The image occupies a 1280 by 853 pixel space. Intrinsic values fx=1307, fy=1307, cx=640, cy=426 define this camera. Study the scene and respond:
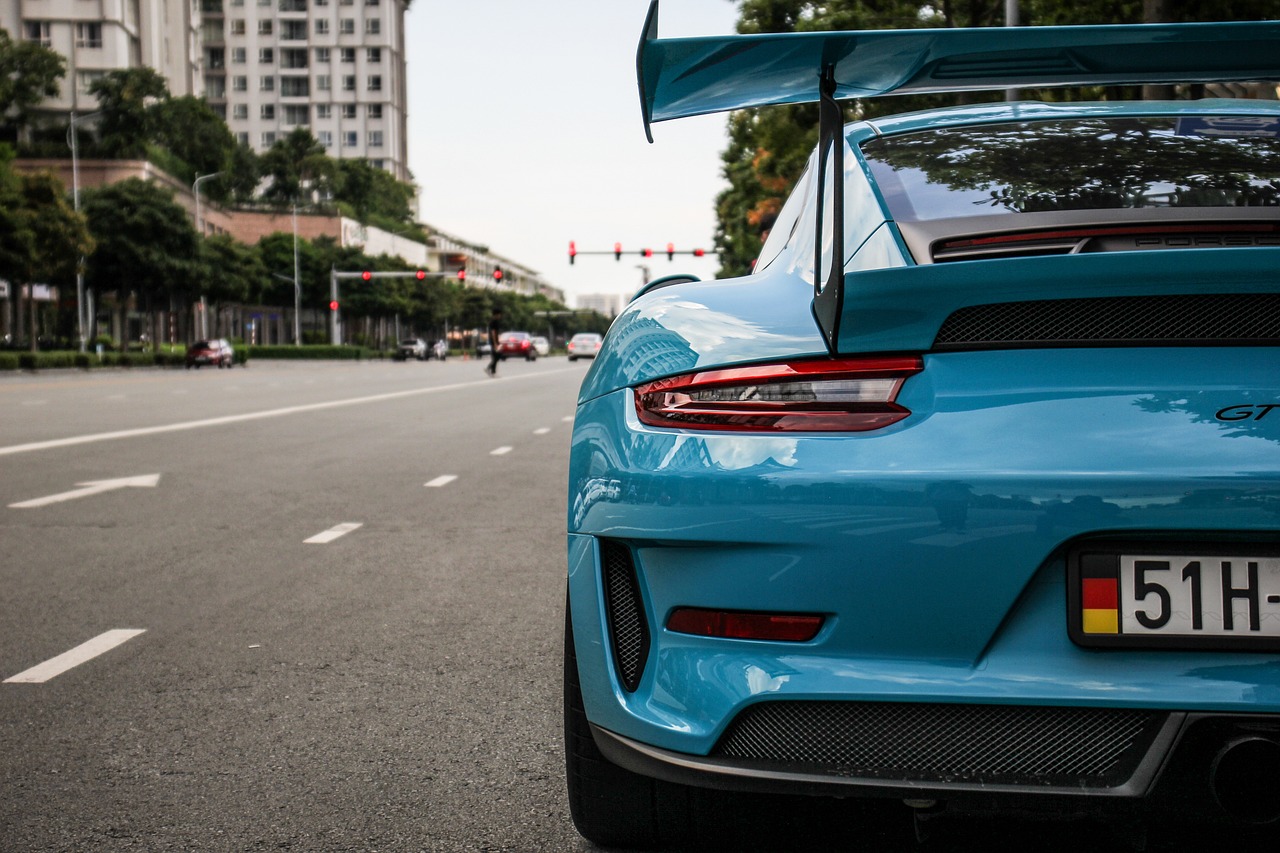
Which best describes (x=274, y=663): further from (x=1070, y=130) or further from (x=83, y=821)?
(x=1070, y=130)

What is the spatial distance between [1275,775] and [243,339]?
4024 inches

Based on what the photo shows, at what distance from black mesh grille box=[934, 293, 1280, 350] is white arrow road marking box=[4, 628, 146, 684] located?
311 cm

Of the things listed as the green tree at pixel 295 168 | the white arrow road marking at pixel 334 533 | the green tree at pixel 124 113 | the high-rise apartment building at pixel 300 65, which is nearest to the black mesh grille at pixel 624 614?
the white arrow road marking at pixel 334 533

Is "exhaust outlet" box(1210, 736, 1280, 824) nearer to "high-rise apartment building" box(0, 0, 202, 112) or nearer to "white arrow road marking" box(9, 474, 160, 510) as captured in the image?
"white arrow road marking" box(9, 474, 160, 510)

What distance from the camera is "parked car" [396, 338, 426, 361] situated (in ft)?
263

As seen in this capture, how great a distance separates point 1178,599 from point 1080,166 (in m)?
0.93

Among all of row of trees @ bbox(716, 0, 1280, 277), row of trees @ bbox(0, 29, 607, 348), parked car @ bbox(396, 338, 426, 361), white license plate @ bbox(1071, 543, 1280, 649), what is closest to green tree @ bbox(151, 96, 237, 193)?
row of trees @ bbox(0, 29, 607, 348)

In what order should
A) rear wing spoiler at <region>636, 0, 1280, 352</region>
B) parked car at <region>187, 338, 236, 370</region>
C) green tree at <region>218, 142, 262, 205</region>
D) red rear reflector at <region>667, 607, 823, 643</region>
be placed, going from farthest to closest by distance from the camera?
1. green tree at <region>218, 142, 262, 205</region>
2. parked car at <region>187, 338, 236, 370</region>
3. rear wing spoiler at <region>636, 0, 1280, 352</region>
4. red rear reflector at <region>667, 607, 823, 643</region>

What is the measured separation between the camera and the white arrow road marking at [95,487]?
7906 mm

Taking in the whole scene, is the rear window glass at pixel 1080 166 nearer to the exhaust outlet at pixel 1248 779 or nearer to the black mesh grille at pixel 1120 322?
the black mesh grille at pixel 1120 322

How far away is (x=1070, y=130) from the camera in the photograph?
271cm

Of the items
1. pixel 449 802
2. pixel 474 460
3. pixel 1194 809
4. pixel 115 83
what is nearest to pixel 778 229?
pixel 449 802

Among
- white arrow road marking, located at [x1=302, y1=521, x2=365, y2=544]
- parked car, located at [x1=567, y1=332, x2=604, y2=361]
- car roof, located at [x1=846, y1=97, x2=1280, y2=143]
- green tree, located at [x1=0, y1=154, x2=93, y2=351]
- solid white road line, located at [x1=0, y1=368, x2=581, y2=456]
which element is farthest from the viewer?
parked car, located at [x1=567, y1=332, x2=604, y2=361]

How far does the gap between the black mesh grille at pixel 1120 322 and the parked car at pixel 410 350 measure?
7929cm
